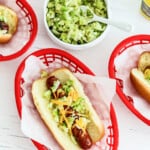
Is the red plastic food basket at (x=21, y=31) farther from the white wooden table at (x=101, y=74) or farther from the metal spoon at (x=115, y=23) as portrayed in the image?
the metal spoon at (x=115, y=23)

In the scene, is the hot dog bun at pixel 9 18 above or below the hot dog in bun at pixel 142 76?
above

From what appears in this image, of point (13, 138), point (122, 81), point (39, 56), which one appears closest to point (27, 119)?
point (13, 138)

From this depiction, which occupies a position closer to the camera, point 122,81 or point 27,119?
point 27,119

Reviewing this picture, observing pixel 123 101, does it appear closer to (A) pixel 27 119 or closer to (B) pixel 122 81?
(B) pixel 122 81

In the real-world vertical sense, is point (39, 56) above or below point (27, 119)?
above

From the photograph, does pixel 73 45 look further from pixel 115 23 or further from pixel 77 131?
pixel 77 131

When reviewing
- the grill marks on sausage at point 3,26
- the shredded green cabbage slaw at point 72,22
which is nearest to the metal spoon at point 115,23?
the shredded green cabbage slaw at point 72,22
